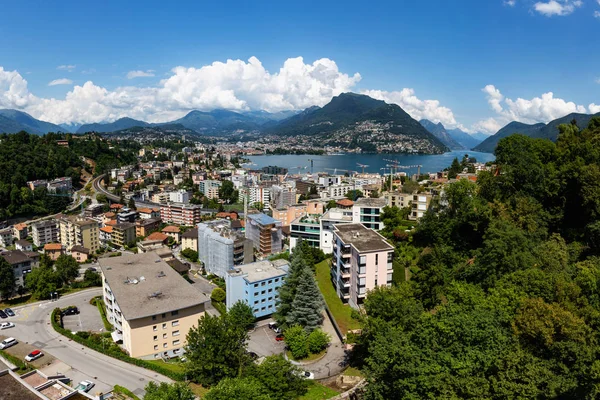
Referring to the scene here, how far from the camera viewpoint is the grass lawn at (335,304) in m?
15.3

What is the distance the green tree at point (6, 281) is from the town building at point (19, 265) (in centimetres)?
148

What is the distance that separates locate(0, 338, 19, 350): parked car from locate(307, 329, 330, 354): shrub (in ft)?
34.9

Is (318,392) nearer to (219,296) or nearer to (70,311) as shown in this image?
(219,296)

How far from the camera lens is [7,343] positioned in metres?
15.0

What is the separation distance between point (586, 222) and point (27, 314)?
22190 millimetres

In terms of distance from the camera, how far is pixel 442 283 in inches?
533

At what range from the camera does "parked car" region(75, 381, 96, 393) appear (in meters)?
11.8

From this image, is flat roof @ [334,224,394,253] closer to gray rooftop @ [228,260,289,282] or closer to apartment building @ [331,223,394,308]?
apartment building @ [331,223,394,308]

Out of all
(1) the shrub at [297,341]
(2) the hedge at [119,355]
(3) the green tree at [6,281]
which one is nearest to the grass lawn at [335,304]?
(1) the shrub at [297,341]

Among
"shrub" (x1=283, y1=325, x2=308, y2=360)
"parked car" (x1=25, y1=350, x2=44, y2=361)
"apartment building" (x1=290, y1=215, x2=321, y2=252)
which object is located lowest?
"parked car" (x1=25, y1=350, x2=44, y2=361)

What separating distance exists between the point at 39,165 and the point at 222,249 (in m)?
37.0

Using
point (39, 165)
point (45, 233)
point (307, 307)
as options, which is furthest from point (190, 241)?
point (39, 165)

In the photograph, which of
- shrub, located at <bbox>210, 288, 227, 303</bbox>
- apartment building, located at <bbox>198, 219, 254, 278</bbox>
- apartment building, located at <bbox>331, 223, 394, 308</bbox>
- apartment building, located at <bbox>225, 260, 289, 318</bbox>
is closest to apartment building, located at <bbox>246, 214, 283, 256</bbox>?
apartment building, located at <bbox>198, 219, 254, 278</bbox>

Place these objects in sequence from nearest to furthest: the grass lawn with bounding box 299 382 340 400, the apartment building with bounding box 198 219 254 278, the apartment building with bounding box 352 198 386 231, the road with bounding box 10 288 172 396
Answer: the grass lawn with bounding box 299 382 340 400 < the road with bounding box 10 288 172 396 < the apartment building with bounding box 352 198 386 231 < the apartment building with bounding box 198 219 254 278
